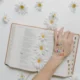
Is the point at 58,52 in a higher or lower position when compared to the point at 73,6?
lower

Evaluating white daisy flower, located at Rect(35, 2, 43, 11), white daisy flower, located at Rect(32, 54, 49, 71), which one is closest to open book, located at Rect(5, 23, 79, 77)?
white daisy flower, located at Rect(32, 54, 49, 71)

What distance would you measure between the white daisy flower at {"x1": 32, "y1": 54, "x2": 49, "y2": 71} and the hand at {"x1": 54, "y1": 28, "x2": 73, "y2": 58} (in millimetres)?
78

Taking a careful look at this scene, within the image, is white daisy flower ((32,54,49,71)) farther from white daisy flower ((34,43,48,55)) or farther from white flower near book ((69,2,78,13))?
white flower near book ((69,2,78,13))

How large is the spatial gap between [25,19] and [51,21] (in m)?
0.14

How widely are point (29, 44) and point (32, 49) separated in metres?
0.03

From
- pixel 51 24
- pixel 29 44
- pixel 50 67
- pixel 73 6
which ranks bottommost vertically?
pixel 50 67

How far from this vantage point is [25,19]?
4.69 feet

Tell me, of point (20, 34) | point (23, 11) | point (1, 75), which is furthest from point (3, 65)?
point (23, 11)

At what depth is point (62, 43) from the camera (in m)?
1.41

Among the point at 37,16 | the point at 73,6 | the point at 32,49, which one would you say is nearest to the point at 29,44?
the point at 32,49

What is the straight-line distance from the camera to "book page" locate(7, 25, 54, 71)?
A: 4.66ft

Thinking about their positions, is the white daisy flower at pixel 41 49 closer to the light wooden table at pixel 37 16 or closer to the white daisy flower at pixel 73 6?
the light wooden table at pixel 37 16

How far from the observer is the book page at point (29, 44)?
1421mm

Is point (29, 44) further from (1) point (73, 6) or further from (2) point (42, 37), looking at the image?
(1) point (73, 6)
